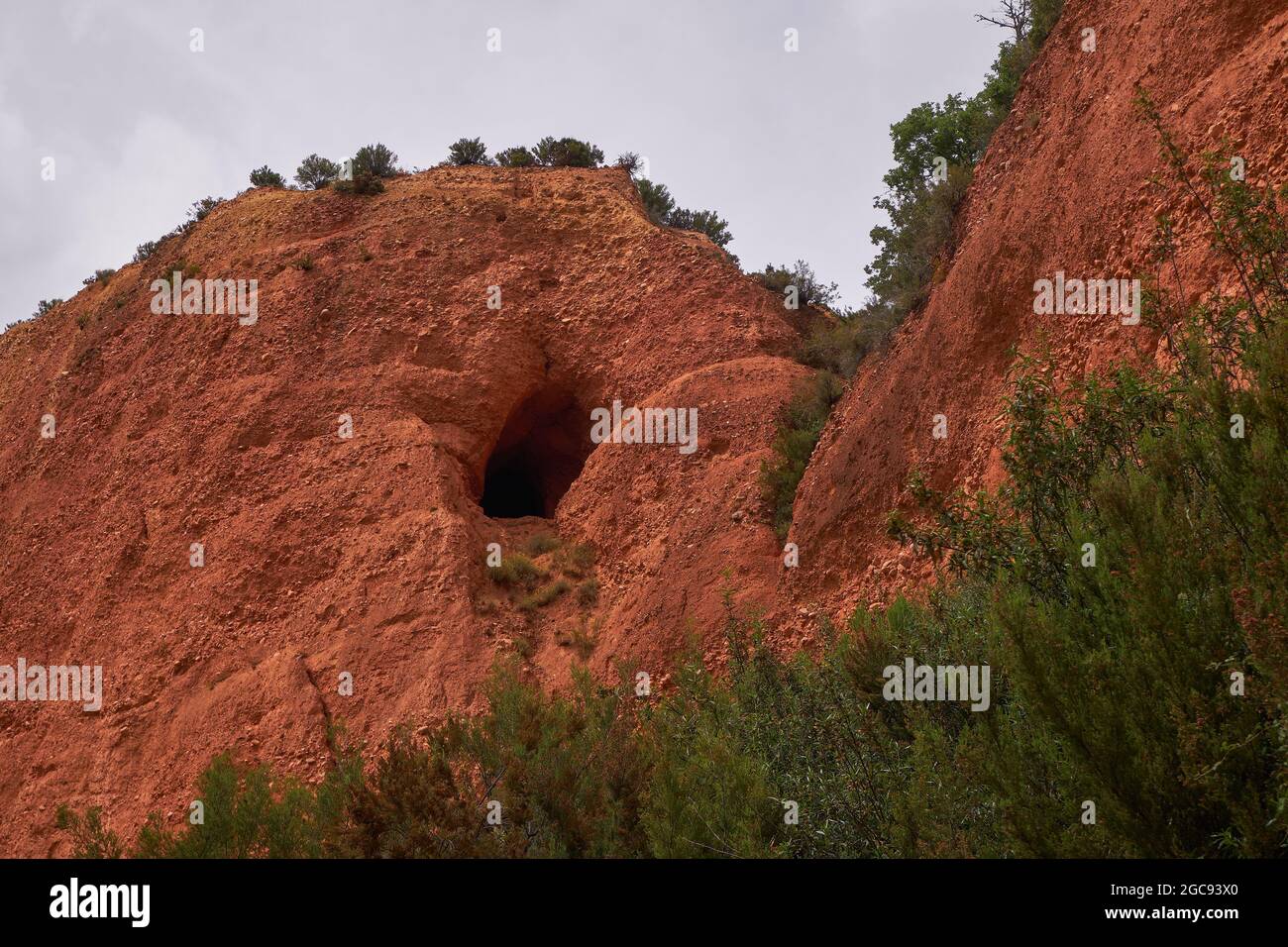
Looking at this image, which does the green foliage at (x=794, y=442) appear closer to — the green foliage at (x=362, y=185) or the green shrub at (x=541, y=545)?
the green shrub at (x=541, y=545)

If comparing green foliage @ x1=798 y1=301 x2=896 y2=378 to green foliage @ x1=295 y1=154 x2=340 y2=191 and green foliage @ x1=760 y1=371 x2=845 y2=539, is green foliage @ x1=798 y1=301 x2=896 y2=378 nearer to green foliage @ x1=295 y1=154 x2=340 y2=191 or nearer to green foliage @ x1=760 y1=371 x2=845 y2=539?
green foliage @ x1=760 y1=371 x2=845 y2=539

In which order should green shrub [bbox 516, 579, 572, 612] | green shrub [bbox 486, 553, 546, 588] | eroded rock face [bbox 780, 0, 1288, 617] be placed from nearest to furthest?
eroded rock face [bbox 780, 0, 1288, 617] < green shrub [bbox 516, 579, 572, 612] < green shrub [bbox 486, 553, 546, 588]

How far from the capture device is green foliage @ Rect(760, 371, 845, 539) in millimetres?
15664

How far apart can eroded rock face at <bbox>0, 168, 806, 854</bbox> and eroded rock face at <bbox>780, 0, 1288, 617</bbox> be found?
1.71 meters

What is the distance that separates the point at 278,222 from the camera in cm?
2319

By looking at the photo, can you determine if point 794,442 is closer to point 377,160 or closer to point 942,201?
point 942,201

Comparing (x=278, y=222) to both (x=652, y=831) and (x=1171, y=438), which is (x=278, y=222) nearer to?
(x=652, y=831)

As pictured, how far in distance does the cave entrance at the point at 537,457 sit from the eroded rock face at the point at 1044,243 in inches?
245

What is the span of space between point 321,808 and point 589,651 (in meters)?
5.44

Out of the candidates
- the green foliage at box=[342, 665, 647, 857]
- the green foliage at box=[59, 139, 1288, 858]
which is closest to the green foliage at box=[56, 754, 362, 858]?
the green foliage at box=[59, 139, 1288, 858]

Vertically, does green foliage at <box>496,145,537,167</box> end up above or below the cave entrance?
above

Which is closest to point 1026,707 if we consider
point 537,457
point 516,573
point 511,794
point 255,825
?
point 511,794

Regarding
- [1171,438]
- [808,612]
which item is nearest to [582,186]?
[808,612]

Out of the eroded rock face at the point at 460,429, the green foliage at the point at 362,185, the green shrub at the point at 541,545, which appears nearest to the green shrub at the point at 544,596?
the eroded rock face at the point at 460,429
